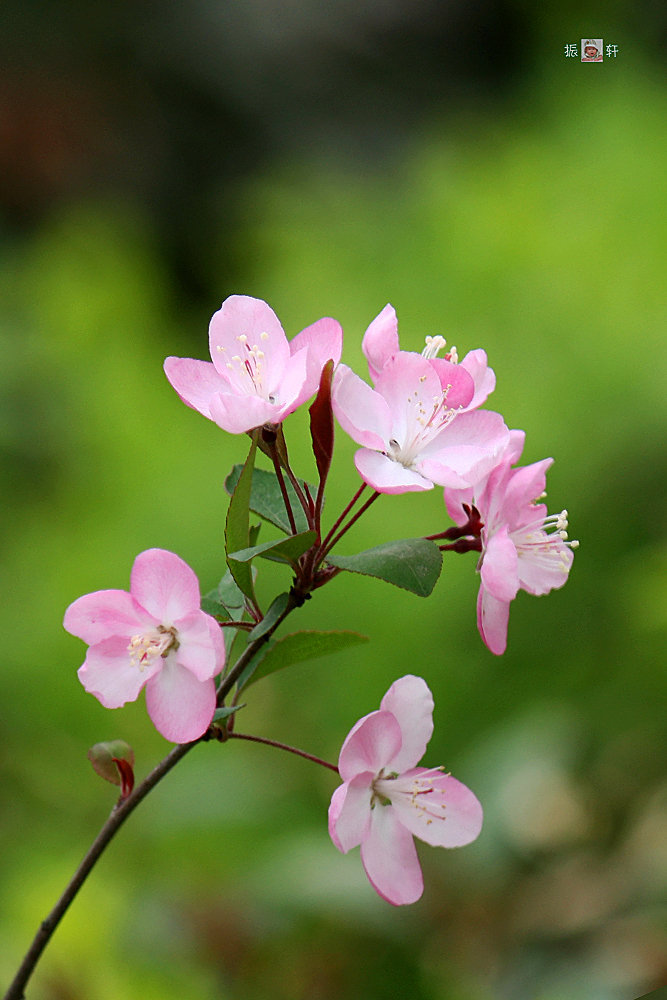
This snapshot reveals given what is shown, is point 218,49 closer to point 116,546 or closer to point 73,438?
point 73,438

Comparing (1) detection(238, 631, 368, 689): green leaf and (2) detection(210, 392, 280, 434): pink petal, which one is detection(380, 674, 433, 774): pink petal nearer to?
(1) detection(238, 631, 368, 689): green leaf

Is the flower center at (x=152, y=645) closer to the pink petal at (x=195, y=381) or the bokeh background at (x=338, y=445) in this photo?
the pink petal at (x=195, y=381)

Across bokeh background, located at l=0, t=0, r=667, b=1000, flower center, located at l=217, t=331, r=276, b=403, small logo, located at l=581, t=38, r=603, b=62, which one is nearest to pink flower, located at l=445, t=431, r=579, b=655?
flower center, located at l=217, t=331, r=276, b=403

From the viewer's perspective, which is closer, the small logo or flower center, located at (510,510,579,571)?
flower center, located at (510,510,579,571)

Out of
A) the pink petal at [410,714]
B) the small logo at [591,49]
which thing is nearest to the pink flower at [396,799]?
the pink petal at [410,714]

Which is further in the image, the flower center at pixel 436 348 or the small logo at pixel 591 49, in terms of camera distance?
the small logo at pixel 591 49

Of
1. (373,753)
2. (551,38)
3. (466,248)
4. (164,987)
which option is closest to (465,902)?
(164,987)
